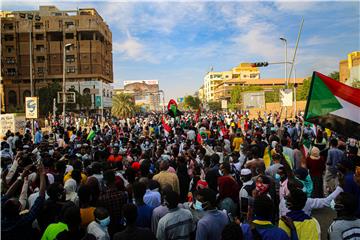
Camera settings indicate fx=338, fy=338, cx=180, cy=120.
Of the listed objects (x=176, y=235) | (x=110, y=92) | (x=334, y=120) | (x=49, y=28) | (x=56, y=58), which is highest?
(x=49, y=28)

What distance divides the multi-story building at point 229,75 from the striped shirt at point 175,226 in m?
135

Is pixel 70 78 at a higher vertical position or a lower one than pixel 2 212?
higher

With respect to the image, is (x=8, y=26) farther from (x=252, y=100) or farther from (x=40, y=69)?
(x=252, y=100)

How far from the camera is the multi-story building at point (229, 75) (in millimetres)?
141875

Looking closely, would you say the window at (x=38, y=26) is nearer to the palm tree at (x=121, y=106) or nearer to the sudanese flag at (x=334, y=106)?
the palm tree at (x=121, y=106)

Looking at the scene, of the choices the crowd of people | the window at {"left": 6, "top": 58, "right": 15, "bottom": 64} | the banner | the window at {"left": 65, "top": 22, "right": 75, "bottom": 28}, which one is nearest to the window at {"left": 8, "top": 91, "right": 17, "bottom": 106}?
the window at {"left": 6, "top": 58, "right": 15, "bottom": 64}

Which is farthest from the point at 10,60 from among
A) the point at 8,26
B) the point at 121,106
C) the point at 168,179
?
the point at 168,179

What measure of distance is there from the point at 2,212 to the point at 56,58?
250 ft

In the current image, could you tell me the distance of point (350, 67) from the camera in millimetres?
58094

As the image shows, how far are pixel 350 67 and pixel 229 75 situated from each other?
8860 centimetres

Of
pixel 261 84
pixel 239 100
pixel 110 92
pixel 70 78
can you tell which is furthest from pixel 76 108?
pixel 261 84

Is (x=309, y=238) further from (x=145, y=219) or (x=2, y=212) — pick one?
(x=2, y=212)

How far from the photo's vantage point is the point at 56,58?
74125 mm

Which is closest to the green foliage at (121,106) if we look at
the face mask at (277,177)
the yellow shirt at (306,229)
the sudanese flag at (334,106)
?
the face mask at (277,177)
